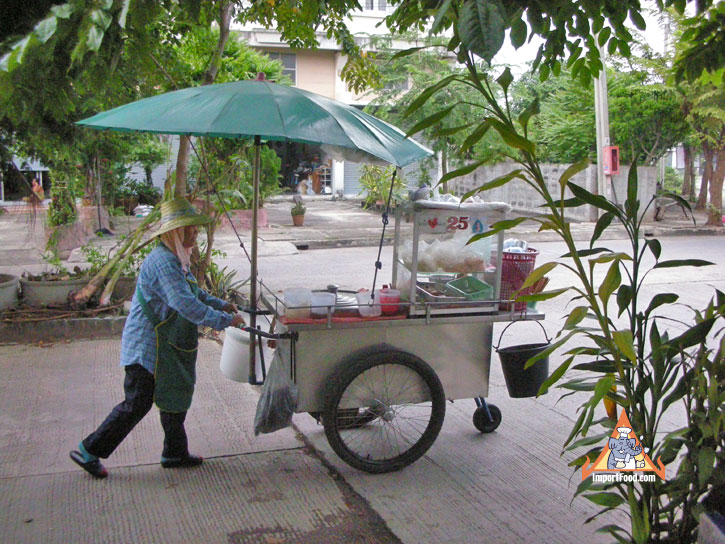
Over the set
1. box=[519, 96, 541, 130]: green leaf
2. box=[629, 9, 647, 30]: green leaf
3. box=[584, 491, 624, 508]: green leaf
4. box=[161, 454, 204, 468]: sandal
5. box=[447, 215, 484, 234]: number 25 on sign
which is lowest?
box=[161, 454, 204, 468]: sandal

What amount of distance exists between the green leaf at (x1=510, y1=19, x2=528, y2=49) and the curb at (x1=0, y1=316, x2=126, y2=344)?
5.92m

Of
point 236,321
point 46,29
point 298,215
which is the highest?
point 46,29

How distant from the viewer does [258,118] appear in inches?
154

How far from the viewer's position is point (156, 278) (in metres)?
3.97

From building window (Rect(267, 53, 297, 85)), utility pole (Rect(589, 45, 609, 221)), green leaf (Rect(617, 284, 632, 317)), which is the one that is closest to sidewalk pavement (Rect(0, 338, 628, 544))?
green leaf (Rect(617, 284, 632, 317))

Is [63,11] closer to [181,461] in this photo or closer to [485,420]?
[181,461]

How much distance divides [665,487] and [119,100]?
21.4 ft

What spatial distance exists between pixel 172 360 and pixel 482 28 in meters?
2.67

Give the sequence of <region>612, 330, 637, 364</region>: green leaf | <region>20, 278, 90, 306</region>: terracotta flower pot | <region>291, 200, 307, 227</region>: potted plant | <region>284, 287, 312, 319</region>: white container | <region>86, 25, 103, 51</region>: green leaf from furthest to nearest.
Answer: <region>291, 200, 307, 227</region>: potted plant < <region>20, 278, 90, 306</region>: terracotta flower pot < <region>284, 287, 312, 319</region>: white container < <region>612, 330, 637, 364</region>: green leaf < <region>86, 25, 103, 51</region>: green leaf

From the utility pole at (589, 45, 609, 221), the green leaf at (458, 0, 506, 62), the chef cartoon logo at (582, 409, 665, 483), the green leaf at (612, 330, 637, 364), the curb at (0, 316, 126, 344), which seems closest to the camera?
the green leaf at (458, 0, 506, 62)

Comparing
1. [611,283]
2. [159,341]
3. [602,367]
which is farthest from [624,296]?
[159,341]

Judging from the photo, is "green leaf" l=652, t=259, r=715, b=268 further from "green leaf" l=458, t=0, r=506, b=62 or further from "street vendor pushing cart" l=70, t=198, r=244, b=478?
"street vendor pushing cart" l=70, t=198, r=244, b=478

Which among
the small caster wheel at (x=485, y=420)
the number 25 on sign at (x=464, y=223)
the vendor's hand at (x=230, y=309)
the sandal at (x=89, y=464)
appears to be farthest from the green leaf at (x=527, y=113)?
the sandal at (x=89, y=464)

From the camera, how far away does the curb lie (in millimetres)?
7008
